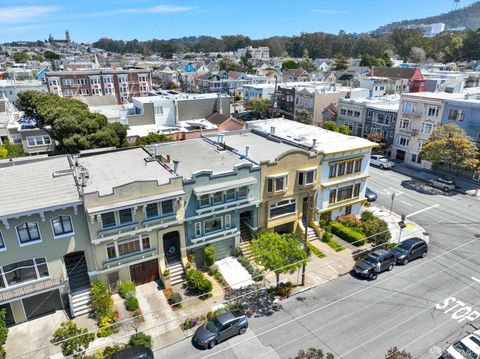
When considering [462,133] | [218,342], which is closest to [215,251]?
[218,342]

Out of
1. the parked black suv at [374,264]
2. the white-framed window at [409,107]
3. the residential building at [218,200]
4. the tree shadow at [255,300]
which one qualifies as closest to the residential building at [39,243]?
the residential building at [218,200]

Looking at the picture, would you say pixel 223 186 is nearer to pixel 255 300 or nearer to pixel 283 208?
pixel 283 208

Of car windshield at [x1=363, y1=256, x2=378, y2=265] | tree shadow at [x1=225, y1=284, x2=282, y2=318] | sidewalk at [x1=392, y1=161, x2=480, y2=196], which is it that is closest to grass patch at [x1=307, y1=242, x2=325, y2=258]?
car windshield at [x1=363, y1=256, x2=378, y2=265]

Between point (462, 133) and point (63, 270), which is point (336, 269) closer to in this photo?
point (63, 270)

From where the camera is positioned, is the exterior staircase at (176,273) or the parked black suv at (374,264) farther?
the parked black suv at (374,264)

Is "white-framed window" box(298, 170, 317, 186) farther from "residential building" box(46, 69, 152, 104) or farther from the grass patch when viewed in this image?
"residential building" box(46, 69, 152, 104)

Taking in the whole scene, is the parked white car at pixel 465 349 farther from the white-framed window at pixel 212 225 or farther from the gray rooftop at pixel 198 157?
the gray rooftop at pixel 198 157

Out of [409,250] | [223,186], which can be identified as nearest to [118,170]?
[223,186]
